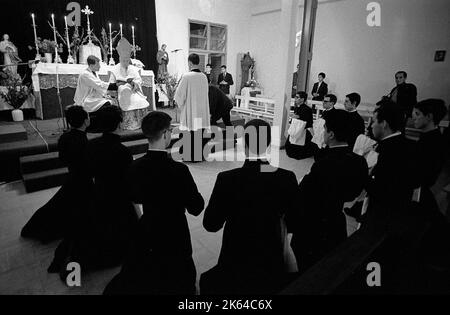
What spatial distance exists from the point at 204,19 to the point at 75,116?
34.7 ft

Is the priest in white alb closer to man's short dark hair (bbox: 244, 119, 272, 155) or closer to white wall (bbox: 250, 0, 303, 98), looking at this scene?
man's short dark hair (bbox: 244, 119, 272, 155)

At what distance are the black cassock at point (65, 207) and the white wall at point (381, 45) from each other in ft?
25.9

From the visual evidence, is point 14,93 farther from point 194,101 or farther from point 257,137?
point 257,137

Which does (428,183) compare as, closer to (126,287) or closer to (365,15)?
(126,287)

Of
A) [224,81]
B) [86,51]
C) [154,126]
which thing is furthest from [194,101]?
[224,81]

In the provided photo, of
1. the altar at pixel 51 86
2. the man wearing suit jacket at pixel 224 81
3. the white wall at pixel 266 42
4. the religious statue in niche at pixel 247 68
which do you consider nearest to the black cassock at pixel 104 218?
the altar at pixel 51 86

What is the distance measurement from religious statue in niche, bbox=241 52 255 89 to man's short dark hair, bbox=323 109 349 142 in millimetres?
11451

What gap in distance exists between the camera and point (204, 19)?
468 inches

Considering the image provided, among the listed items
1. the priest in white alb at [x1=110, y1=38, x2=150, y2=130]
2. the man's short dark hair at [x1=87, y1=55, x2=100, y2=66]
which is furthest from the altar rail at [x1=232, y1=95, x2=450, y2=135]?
the man's short dark hair at [x1=87, y1=55, x2=100, y2=66]

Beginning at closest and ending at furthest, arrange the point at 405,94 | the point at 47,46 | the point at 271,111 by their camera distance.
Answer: the point at 405,94, the point at 47,46, the point at 271,111

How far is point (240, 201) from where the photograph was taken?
1729mm

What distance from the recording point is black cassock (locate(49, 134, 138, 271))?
236cm

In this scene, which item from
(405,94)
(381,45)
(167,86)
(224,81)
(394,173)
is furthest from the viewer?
(224,81)

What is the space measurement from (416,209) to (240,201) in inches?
54.2
